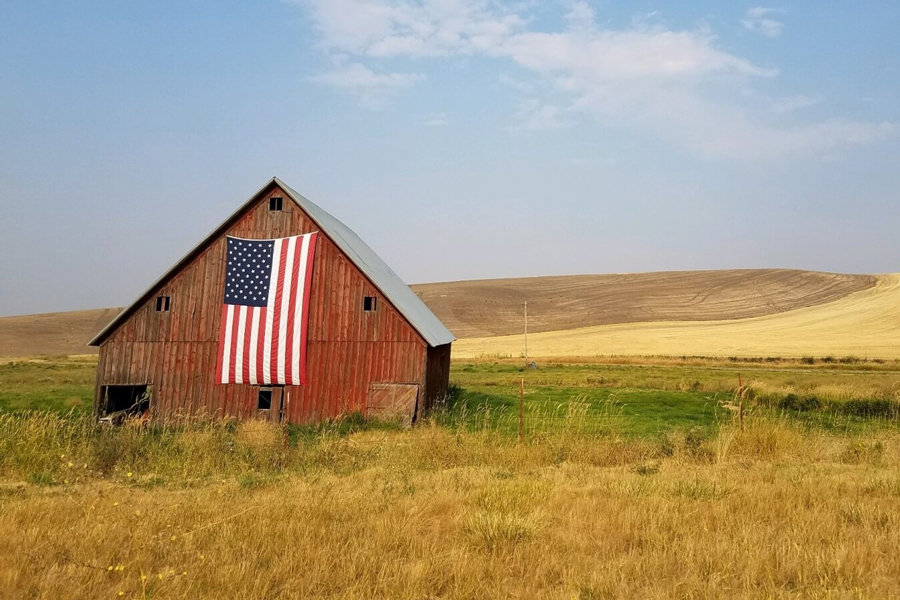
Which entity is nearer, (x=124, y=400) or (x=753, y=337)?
(x=124, y=400)

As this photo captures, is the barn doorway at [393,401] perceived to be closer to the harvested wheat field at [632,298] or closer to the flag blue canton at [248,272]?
the flag blue canton at [248,272]

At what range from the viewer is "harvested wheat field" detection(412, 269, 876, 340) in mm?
87750

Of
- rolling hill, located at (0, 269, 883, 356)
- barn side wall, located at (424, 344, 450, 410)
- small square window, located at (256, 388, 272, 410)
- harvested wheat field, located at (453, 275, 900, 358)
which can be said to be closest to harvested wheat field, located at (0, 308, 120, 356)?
rolling hill, located at (0, 269, 883, 356)

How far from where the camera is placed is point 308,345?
22.9 metres

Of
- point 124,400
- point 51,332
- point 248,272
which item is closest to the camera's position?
point 248,272

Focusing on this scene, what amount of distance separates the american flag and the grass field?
27.3ft

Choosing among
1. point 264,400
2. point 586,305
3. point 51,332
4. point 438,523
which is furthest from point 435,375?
point 51,332

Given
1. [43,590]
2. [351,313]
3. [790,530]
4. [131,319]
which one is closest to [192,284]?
[131,319]

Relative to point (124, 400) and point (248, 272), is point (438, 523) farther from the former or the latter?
point (124, 400)

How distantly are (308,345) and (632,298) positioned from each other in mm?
82184

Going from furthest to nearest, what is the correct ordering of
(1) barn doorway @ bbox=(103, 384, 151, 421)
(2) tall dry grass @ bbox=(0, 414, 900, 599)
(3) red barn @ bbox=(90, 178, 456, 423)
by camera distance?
1. (1) barn doorway @ bbox=(103, 384, 151, 421)
2. (3) red barn @ bbox=(90, 178, 456, 423)
3. (2) tall dry grass @ bbox=(0, 414, 900, 599)

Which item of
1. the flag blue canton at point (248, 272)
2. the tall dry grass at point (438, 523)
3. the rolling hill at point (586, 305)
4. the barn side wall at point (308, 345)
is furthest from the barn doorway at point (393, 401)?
the rolling hill at point (586, 305)

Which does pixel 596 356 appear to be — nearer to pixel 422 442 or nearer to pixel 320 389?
pixel 320 389

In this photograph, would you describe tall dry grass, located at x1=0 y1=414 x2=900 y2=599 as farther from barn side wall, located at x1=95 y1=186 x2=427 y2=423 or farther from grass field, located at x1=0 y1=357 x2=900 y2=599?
barn side wall, located at x1=95 y1=186 x2=427 y2=423
